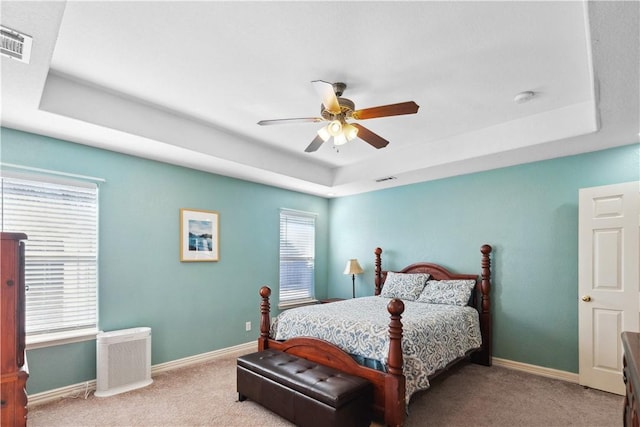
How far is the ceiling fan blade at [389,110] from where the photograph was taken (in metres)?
2.41

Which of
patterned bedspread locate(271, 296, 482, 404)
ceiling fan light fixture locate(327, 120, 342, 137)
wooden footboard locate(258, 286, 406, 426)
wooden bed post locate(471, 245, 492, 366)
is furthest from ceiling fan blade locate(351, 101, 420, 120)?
wooden bed post locate(471, 245, 492, 366)

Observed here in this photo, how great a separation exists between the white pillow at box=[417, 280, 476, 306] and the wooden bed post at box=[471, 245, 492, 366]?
0.48 feet

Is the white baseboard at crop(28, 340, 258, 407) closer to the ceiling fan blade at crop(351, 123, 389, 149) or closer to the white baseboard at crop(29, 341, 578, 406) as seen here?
the white baseboard at crop(29, 341, 578, 406)

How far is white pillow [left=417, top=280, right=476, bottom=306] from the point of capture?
4.05 meters

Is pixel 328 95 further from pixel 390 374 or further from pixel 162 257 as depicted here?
pixel 162 257

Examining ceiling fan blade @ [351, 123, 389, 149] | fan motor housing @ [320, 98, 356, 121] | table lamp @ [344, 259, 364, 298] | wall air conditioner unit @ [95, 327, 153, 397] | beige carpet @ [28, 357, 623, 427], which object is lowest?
beige carpet @ [28, 357, 623, 427]

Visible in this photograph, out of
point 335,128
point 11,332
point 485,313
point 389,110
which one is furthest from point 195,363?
point 389,110

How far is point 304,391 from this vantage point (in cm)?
256

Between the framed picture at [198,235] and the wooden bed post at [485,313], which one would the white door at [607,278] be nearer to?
the wooden bed post at [485,313]

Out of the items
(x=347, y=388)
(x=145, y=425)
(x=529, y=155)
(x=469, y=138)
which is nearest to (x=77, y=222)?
(x=145, y=425)

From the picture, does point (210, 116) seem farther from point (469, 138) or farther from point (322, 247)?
point (322, 247)

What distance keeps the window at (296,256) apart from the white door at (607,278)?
12.0 ft

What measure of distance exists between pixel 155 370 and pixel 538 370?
4.20 m

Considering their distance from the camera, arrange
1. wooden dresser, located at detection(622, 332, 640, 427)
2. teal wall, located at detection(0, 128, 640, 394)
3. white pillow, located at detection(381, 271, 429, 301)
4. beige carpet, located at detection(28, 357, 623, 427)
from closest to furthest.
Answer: wooden dresser, located at detection(622, 332, 640, 427), beige carpet, located at detection(28, 357, 623, 427), teal wall, located at detection(0, 128, 640, 394), white pillow, located at detection(381, 271, 429, 301)
